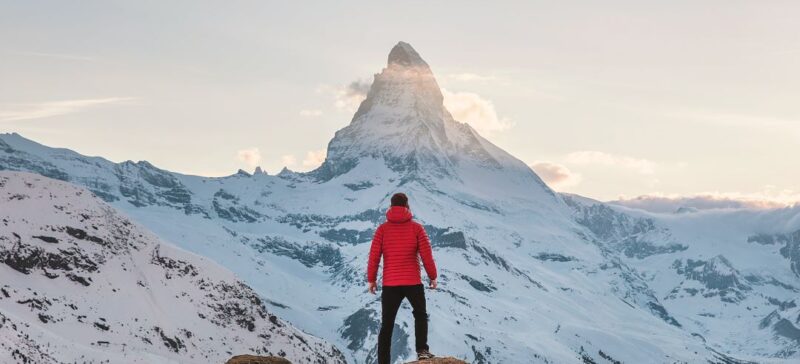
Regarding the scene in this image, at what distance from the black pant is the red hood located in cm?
223

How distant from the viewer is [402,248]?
3409cm

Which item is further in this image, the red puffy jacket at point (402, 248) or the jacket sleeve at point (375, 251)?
the jacket sleeve at point (375, 251)

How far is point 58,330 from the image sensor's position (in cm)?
14388

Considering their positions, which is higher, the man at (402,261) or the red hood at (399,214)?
the red hood at (399,214)

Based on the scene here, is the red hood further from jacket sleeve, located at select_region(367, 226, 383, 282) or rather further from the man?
jacket sleeve, located at select_region(367, 226, 383, 282)

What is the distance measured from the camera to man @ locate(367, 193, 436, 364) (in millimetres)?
34031

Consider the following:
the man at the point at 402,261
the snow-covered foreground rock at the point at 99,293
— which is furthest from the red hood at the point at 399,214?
the snow-covered foreground rock at the point at 99,293

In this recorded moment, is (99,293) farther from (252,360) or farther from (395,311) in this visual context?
(395,311)

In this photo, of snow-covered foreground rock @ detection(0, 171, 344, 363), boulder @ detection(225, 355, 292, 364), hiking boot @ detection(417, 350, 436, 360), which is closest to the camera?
hiking boot @ detection(417, 350, 436, 360)

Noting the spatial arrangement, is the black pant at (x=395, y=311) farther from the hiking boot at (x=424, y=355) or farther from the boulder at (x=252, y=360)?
the boulder at (x=252, y=360)

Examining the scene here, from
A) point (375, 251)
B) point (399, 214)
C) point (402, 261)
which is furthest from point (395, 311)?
point (399, 214)

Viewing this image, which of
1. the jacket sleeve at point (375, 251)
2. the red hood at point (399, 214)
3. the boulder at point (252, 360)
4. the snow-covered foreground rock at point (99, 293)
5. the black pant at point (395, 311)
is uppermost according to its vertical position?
the red hood at point (399, 214)

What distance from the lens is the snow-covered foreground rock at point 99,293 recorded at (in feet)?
485

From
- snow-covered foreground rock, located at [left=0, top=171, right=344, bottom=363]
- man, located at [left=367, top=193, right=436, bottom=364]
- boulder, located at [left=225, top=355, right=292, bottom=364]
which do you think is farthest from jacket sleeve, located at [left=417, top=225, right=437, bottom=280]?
snow-covered foreground rock, located at [left=0, top=171, right=344, bottom=363]
